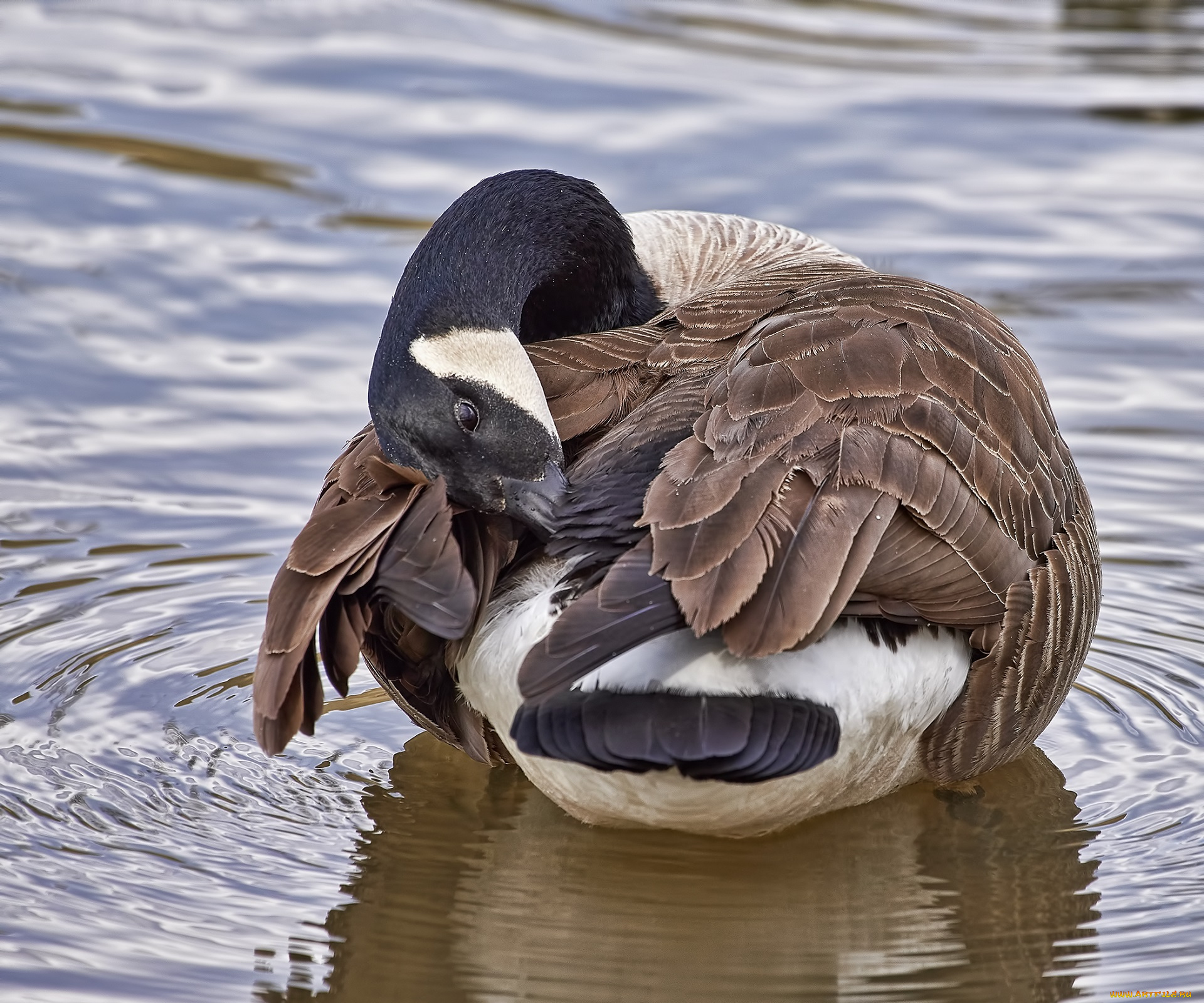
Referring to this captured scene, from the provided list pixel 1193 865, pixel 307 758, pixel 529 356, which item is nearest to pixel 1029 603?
pixel 1193 865

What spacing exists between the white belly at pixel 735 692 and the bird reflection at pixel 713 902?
147mm

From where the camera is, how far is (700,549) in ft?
12.2

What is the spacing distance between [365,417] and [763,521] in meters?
4.23

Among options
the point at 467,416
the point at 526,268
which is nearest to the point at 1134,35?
the point at 526,268

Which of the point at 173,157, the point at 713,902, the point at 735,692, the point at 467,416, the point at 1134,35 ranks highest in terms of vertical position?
the point at 467,416

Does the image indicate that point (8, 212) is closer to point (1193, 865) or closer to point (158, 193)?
point (158, 193)

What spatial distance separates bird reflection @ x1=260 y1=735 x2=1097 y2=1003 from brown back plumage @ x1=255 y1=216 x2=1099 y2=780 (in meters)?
0.26

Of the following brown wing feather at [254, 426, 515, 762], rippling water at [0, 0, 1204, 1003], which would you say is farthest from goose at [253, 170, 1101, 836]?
rippling water at [0, 0, 1204, 1003]

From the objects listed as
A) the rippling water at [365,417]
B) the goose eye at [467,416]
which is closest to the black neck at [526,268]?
the goose eye at [467,416]

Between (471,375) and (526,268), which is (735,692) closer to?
(471,375)

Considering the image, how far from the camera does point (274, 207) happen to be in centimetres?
1009

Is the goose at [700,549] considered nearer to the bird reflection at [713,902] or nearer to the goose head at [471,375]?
the goose head at [471,375]

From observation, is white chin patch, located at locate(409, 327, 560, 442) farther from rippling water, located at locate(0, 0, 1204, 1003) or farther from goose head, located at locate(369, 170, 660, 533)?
rippling water, located at locate(0, 0, 1204, 1003)

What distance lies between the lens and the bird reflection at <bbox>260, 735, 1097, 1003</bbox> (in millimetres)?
3902
